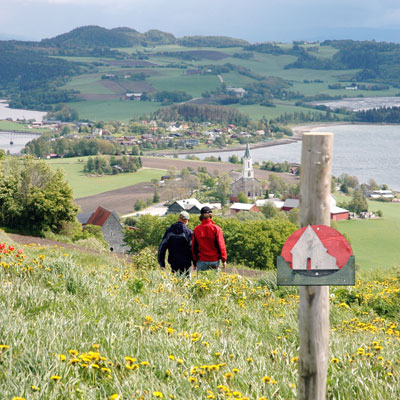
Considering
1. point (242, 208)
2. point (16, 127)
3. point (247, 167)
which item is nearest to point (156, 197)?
point (242, 208)

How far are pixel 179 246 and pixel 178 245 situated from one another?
0.05 ft

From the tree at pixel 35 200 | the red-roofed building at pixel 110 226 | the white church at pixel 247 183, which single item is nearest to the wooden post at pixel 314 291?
the tree at pixel 35 200

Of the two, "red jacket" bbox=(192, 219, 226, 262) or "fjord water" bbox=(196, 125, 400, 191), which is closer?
"red jacket" bbox=(192, 219, 226, 262)

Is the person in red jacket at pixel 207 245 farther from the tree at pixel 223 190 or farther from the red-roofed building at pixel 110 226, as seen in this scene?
the tree at pixel 223 190

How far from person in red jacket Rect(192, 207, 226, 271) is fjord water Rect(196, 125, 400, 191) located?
7267cm

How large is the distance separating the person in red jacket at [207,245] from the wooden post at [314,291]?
368 centimetres

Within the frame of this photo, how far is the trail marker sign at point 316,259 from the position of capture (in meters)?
2.18

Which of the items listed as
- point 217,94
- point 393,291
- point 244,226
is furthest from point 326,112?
point 393,291

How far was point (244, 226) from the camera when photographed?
75.9 feet

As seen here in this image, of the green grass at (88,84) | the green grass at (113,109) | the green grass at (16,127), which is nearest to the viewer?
the green grass at (16,127)

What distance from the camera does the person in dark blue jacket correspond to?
20.1ft

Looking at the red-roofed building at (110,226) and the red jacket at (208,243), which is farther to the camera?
the red-roofed building at (110,226)

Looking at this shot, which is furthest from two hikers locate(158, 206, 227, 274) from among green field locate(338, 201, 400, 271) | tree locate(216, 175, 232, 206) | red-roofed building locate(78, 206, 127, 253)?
tree locate(216, 175, 232, 206)

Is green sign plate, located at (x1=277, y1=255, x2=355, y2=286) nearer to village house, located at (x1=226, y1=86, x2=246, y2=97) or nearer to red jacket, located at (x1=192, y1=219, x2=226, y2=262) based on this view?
red jacket, located at (x1=192, y1=219, x2=226, y2=262)
